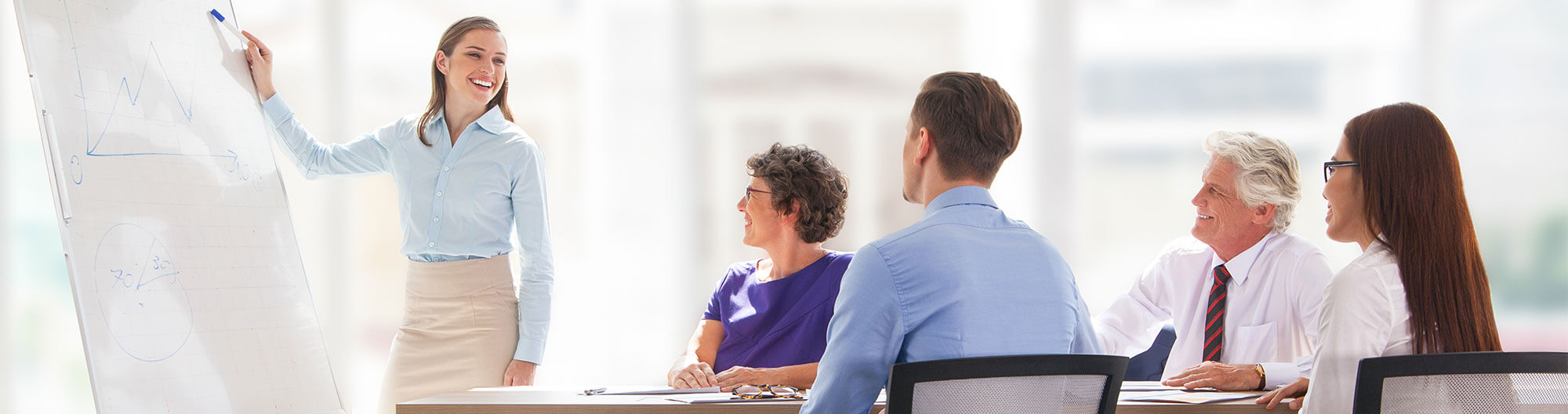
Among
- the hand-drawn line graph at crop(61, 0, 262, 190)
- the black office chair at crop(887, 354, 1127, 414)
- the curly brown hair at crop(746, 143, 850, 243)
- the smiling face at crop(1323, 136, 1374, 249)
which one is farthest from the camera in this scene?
the curly brown hair at crop(746, 143, 850, 243)

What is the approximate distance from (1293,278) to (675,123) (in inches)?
82.5

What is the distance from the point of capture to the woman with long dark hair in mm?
1504

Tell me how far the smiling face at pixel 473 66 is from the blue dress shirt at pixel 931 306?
143 centimetres

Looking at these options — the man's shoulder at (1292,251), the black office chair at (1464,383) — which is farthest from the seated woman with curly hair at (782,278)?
the black office chair at (1464,383)

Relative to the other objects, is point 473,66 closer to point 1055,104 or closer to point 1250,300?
point 1250,300

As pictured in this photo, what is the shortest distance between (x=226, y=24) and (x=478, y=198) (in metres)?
0.66

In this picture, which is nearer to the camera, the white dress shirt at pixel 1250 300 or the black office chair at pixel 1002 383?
the black office chair at pixel 1002 383

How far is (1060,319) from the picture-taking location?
1.41 meters

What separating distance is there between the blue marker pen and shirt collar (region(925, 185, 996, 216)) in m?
1.67

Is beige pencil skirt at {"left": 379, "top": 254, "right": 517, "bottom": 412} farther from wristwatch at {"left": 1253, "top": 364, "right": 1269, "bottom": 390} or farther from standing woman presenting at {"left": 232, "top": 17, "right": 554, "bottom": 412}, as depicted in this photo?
wristwatch at {"left": 1253, "top": 364, "right": 1269, "bottom": 390}

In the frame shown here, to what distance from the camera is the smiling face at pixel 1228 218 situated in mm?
2307

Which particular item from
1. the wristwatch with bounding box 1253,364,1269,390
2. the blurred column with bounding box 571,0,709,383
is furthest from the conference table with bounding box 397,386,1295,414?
the blurred column with bounding box 571,0,709,383

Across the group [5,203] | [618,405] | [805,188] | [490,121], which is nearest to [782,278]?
[805,188]

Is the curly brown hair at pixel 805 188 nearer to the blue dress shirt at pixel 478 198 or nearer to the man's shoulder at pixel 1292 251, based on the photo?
the blue dress shirt at pixel 478 198
